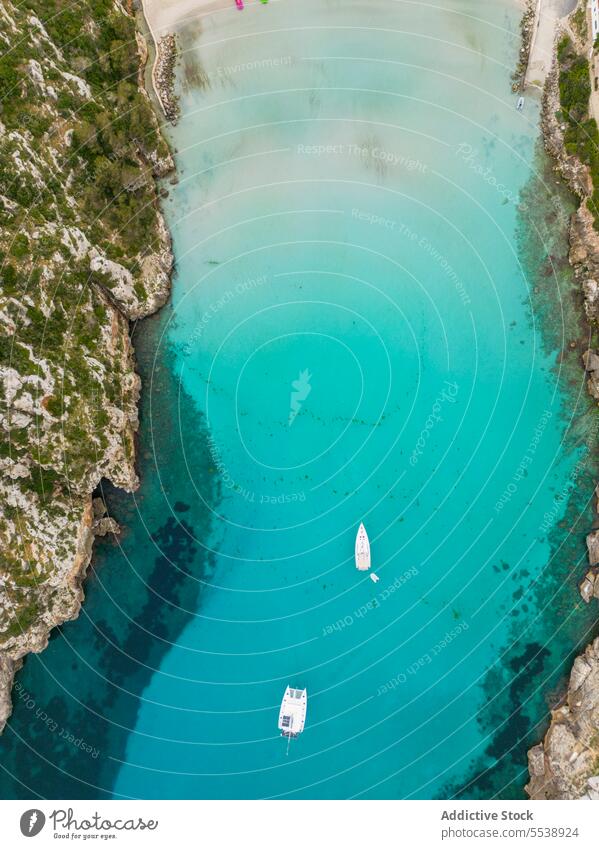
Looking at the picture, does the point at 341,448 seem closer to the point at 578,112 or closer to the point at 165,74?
the point at 578,112

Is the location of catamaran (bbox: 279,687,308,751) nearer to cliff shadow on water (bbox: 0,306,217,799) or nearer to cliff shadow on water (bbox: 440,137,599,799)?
cliff shadow on water (bbox: 0,306,217,799)

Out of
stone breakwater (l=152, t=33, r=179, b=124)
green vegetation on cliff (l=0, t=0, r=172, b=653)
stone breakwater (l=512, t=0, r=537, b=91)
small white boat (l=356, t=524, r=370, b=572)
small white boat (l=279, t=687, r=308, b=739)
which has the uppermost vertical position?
stone breakwater (l=512, t=0, r=537, b=91)

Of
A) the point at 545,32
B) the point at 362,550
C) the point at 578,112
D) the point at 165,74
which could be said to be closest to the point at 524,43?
the point at 545,32

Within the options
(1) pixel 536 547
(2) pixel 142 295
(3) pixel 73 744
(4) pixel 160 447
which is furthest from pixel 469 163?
(3) pixel 73 744

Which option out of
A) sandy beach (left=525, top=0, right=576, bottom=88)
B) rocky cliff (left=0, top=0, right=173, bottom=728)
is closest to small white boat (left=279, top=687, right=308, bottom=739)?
rocky cliff (left=0, top=0, right=173, bottom=728)

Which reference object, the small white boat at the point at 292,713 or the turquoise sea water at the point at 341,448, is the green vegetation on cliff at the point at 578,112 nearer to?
the turquoise sea water at the point at 341,448
